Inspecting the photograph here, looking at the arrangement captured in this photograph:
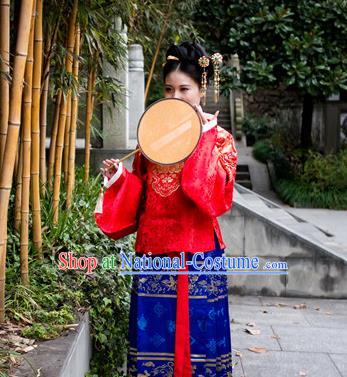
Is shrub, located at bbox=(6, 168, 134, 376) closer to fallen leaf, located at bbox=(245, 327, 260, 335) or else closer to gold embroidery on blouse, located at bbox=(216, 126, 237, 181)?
gold embroidery on blouse, located at bbox=(216, 126, 237, 181)

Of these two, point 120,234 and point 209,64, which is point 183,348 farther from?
point 209,64

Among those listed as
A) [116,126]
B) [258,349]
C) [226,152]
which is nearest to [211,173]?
[226,152]

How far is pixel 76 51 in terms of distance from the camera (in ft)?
11.5

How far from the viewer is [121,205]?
2514 mm

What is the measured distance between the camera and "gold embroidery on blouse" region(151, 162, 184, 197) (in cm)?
242

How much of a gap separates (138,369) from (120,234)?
637 millimetres

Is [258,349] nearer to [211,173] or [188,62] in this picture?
[211,173]

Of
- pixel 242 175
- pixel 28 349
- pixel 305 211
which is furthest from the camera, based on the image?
pixel 242 175

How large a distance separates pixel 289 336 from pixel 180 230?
6.59 feet

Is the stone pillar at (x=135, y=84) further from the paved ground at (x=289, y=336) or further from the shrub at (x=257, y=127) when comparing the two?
the shrub at (x=257, y=127)

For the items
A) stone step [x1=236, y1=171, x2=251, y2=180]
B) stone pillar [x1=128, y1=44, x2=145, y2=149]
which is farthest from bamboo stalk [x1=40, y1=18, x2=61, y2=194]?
stone step [x1=236, y1=171, x2=251, y2=180]

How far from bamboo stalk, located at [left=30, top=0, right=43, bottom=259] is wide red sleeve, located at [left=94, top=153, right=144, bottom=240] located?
1.60ft

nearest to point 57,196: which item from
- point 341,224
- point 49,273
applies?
point 49,273

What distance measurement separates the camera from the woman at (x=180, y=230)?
2391 millimetres
